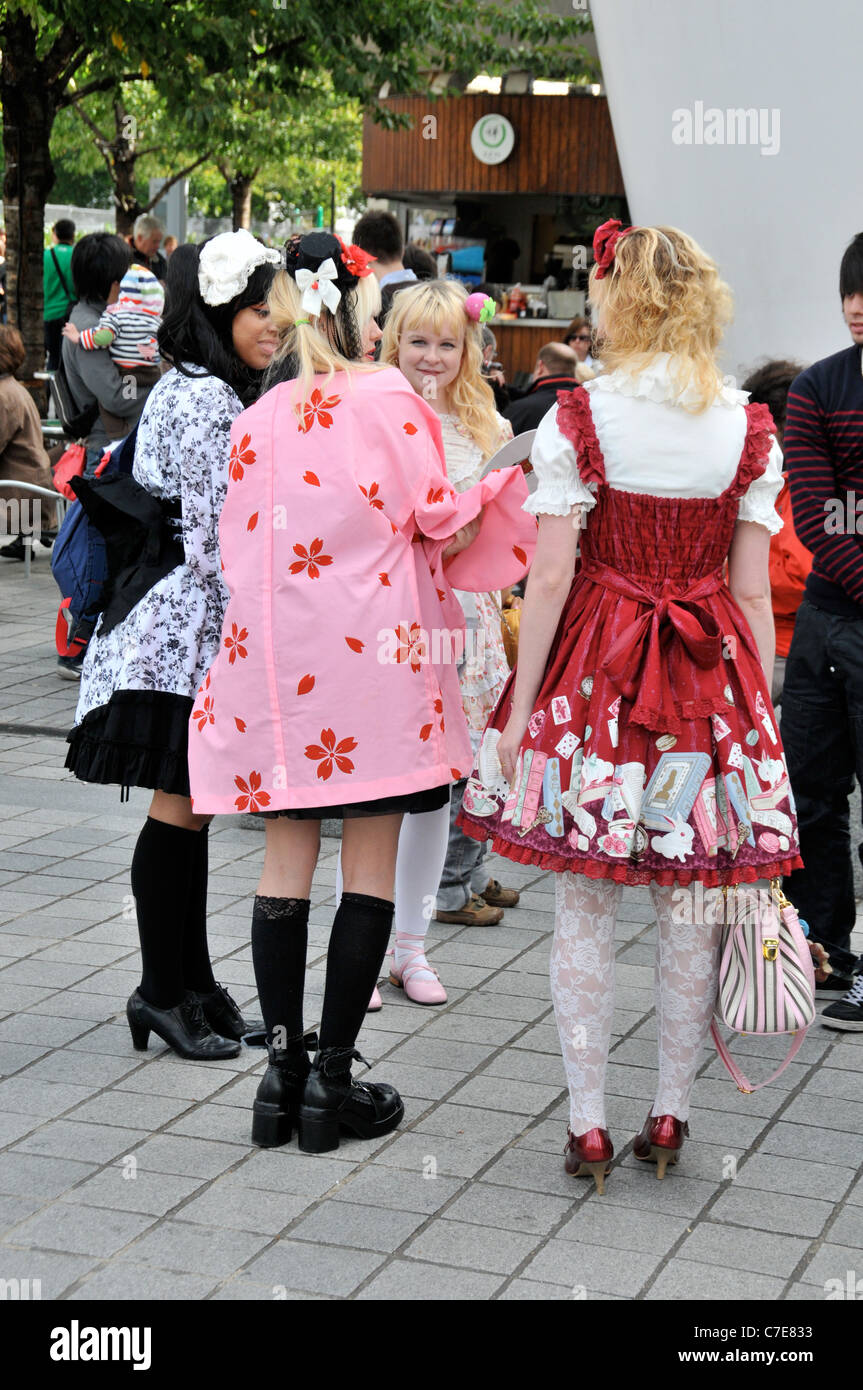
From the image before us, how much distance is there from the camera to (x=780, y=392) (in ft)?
16.5

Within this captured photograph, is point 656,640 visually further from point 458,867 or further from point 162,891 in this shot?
point 458,867

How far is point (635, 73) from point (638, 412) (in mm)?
4735

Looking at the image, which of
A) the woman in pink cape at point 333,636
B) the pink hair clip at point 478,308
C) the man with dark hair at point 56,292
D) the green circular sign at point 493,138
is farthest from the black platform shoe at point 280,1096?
the green circular sign at point 493,138

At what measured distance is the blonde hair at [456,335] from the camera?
14.7 ft

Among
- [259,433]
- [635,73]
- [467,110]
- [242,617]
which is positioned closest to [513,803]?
[242,617]

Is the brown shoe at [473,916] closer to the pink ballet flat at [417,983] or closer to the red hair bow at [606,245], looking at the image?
the pink ballet flat at [417,983]

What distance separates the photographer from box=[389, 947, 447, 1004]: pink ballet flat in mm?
4422

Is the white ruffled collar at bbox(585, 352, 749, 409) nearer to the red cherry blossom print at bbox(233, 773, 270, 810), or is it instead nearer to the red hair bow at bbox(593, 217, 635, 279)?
the red hair bow at bbox(593, 217, 635, 279)

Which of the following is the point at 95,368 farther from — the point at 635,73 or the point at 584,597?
the point at 584,597

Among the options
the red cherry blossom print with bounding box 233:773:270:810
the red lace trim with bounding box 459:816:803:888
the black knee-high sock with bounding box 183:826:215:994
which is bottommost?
the black knee-high sock with bounding box 183:826:215:994

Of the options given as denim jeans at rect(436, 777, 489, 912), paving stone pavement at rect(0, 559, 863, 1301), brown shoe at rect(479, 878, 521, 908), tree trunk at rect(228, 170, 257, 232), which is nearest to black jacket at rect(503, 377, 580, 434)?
brown shoe at rect(479, 878, 521, 908)

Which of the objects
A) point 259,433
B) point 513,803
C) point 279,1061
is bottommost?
point 279,1061

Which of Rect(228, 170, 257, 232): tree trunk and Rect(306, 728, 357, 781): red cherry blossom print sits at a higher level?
Rect(228, 170, 257, 232): tree trunk

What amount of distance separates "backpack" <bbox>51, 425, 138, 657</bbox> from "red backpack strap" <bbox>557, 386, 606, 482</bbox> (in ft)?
3.74
